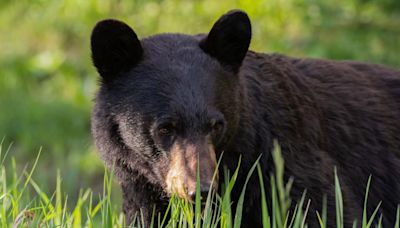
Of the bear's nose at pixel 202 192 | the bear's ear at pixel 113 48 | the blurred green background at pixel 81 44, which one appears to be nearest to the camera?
the bear's nose at pixel 202 192

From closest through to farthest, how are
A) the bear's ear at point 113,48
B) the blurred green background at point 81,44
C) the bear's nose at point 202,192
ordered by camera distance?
the bear's nose at point 202,192, the bear's ear at point 113,48, the blurred green background at point 81,44

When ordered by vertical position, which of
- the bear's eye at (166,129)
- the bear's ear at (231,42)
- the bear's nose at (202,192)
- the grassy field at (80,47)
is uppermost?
the bear's ear at (231,42)

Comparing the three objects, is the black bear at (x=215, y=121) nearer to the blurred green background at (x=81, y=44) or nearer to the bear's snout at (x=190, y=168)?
the bear's snout at (x=190, y=168)

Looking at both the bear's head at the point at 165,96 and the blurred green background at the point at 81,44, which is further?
the blurred green background at the point at 81,44

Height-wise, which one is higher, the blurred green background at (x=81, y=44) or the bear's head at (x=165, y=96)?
the bear's head at (x=165, y=96)

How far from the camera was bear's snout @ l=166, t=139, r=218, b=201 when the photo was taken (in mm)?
3871

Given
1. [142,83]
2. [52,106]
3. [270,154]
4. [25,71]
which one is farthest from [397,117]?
[25,71]

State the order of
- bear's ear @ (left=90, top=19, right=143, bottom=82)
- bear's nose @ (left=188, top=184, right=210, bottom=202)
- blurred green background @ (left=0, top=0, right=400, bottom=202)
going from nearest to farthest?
1. bear's nose @ (left=188, top=184, right=210, bottom=202)
2. bear's ear @ (left=90, top=19, right=143, bottom=82)
3. blurred green background @ (left=0, top=0, right=400, bottom=202)

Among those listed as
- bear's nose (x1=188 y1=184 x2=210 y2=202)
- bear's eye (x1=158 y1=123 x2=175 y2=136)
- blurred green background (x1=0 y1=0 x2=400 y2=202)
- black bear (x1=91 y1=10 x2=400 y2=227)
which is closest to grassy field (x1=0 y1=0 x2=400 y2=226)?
blurred green background (x1=0 y1=0 x2=400 y2=202)

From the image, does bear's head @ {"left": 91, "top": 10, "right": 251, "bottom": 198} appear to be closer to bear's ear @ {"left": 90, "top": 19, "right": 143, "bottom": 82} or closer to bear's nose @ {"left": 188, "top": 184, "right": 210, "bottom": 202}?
bear's ear @ {"left": 90, "top": 19, "right": 143, "bottom": 82}

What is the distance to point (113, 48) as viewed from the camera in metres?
4.38

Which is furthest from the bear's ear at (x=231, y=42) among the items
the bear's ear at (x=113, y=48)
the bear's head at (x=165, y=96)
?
the bear's ear at (x=113, y=48)

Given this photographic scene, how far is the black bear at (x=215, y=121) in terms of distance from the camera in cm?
416

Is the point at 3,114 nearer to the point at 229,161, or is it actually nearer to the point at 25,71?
the point at 25,71
